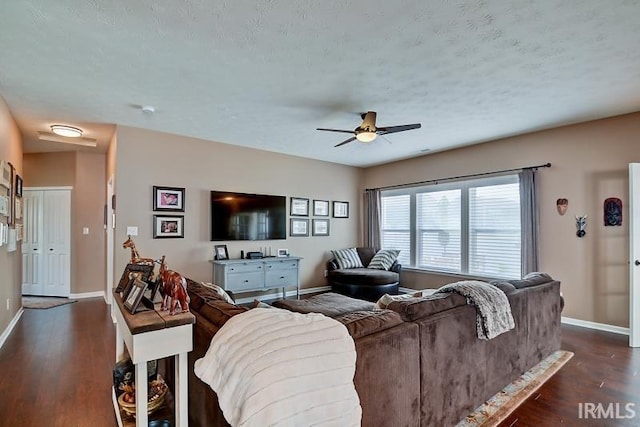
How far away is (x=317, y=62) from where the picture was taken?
2686mm

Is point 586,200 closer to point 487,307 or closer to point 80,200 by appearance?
point 487,307

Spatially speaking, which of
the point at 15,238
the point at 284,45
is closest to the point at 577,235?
the point at 284,45

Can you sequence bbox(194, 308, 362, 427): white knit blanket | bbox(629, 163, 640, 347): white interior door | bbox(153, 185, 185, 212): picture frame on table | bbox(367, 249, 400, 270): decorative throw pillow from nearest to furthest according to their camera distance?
1. bbox(194, 308, 362, 427): white knit blanket
2. bbox(629, 163, 640, 347): white interior door
3. bbox(153, 185, 185, 212): picture frame on table
4. bbox(367, 249, 400, 270): decorative throw pillow

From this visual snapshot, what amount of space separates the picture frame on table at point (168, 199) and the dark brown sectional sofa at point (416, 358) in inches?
105

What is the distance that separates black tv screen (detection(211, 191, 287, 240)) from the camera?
514 cm

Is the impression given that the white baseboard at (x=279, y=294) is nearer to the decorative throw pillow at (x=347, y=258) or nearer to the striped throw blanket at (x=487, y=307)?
the decorative throw pillow at (x=347, y=258)

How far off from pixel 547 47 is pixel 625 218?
9.02ft

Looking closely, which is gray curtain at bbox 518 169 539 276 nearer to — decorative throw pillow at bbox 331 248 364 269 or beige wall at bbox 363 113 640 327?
beige wall at bbox 363 113 640 327

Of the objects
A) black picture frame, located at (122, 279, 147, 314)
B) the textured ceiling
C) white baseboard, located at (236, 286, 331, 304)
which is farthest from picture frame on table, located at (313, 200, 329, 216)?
black picture frame, located at (122, 279, 147, 314)

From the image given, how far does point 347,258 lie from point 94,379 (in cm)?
428

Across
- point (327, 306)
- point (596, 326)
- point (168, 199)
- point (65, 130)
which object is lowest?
point (596, 326)

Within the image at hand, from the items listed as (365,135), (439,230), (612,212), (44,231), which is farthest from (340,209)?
(44,231)

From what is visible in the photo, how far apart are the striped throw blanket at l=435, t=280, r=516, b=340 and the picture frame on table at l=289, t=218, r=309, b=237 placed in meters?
3.98

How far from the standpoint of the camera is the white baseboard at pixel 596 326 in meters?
3.95
